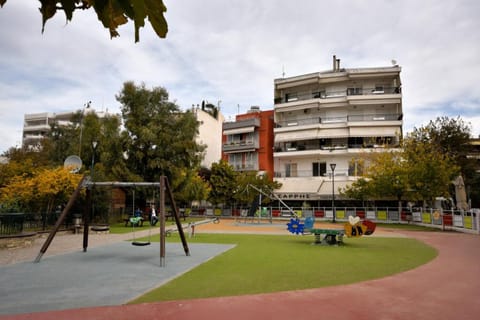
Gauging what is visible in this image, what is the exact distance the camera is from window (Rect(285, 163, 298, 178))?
46219 millimetres

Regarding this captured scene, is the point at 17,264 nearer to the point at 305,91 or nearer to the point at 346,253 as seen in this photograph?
the point at 346,253

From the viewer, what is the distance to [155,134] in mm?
29141

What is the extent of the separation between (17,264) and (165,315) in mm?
7206

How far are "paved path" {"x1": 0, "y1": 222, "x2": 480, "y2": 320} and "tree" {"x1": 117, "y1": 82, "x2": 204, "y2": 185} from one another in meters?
23.1

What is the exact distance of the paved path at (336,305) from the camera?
5.76 m

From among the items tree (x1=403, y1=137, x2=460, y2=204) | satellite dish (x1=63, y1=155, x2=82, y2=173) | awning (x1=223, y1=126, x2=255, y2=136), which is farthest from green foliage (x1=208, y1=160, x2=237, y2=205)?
satellite dish (x1=63, y1=155, x2=82, y2=173)

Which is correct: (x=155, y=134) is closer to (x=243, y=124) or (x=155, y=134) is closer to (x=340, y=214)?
(x=340, y=214)

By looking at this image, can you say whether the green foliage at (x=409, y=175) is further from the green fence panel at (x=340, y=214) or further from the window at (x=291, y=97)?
the window at (x=291, y=97)

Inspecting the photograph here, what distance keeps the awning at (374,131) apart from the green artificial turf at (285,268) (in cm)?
2829

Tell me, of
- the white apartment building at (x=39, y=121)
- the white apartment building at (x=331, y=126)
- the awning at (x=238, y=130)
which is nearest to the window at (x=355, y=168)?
the white apartment building at (x=331, y=126)

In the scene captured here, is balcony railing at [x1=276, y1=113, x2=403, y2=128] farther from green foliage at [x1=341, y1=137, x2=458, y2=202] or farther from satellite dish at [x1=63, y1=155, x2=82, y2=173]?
satellite dish at [x1=63, y1=155, x2=82, y2=173]

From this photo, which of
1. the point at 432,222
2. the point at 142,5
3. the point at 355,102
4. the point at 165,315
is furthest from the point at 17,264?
the point at 355,102

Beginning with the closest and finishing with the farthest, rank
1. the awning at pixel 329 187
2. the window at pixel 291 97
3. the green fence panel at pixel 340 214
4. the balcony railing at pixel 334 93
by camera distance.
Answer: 1. the green fence panel at pixel 340 214
2. the awning at pixel 329 187
3. the balcony railing at pixel 334 93
4. the window at pixel 291 97

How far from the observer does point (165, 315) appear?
5.73 metres
